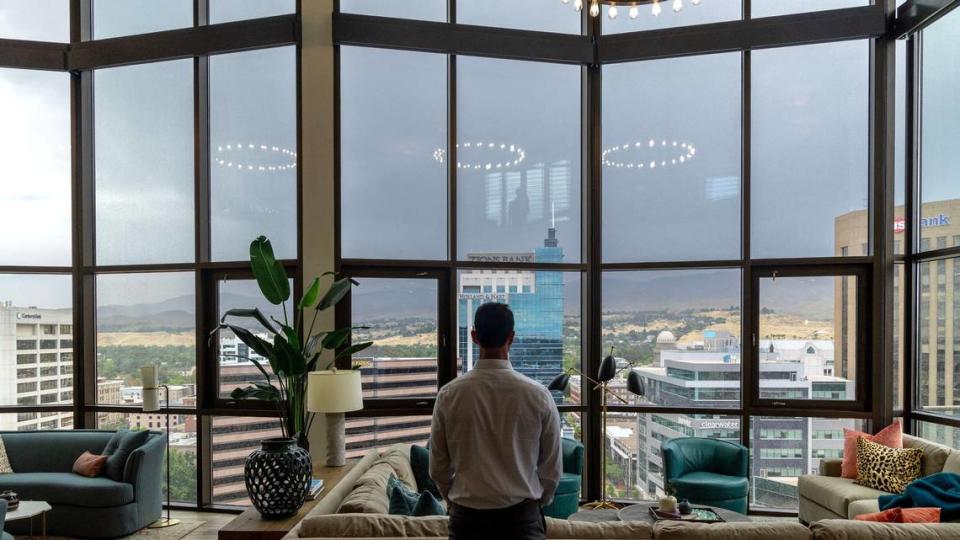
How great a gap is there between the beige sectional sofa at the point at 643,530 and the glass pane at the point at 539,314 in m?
2.98

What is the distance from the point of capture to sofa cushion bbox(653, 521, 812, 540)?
Answer: 8.32 ft

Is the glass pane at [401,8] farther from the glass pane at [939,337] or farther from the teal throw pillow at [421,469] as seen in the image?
the glass pane at [939,337]

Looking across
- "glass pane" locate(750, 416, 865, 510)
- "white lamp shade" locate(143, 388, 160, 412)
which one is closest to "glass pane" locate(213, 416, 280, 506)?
"white lamp shade" locate(143, 388, 160, 412)

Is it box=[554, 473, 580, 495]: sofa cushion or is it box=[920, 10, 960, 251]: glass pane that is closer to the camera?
box=[554, 473, 580, 495]: sofa cushion

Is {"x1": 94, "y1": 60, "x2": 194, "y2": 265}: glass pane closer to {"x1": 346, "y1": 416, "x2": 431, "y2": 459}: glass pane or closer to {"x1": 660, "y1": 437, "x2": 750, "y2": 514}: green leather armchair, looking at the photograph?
{"x1": 346, "y1": 416, "x2": 431, "y2": 459}: glass pane

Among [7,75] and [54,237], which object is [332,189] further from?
[7,75]

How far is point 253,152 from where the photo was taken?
5.50 meters

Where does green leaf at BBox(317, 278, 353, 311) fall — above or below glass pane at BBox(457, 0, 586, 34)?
below

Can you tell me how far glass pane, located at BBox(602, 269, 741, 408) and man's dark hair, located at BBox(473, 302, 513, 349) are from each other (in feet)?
12.4

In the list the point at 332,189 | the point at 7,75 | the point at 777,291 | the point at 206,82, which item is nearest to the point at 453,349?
the point at 332,189

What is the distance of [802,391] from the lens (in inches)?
210

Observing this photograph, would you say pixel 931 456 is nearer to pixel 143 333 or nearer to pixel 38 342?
pixel 143 333

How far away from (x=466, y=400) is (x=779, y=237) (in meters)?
4.43

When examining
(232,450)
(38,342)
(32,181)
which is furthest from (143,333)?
(32,181)
